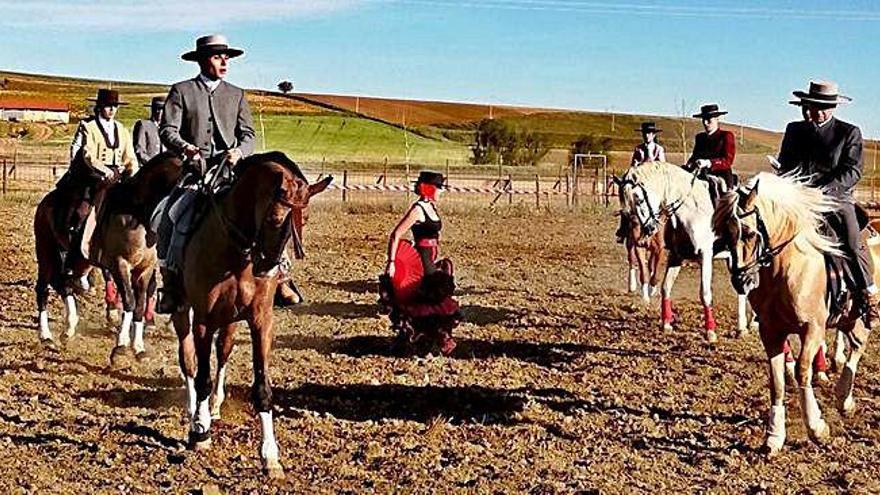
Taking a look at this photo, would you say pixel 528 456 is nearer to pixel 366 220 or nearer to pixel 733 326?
pixel 733 326

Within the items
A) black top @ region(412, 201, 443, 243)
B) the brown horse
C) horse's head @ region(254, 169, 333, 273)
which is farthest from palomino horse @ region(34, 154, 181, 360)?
the brown horse

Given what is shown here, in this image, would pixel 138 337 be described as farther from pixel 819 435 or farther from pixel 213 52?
pixel 819 435

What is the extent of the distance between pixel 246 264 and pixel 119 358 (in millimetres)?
3690

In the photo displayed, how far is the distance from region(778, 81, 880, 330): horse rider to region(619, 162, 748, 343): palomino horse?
Answer: 2841 millimetres

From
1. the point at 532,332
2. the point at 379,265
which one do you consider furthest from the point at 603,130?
the point at 532,332

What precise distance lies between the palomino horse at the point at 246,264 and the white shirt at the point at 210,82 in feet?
3.94

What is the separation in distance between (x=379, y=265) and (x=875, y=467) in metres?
12.4

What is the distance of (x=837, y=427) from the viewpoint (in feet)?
27.4

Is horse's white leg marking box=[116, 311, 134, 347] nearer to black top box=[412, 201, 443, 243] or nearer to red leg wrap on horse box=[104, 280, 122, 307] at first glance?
red leg wrap on horse box=[104, 280, 122, 307]

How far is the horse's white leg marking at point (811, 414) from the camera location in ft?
25.4

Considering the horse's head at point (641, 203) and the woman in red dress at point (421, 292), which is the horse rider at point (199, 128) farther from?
the horse's head at point (641, 203)

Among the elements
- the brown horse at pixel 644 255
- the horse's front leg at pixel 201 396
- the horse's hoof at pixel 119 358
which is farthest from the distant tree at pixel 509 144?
the horse's front leg at pixel 201 396

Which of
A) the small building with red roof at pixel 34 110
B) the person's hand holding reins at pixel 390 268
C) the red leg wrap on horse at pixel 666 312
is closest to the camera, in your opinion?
the person's hand holding reins at pixel 390 268

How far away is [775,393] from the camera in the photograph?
7.63 meters
